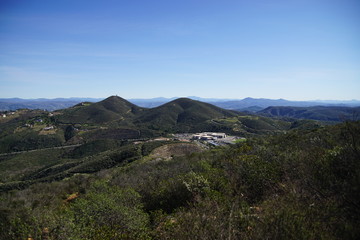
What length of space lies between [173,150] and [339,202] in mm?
78991

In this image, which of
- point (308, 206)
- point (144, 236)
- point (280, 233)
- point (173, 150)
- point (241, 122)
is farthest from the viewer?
point (241, 122)

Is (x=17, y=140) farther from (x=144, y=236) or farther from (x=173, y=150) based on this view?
(x=144, y=236)

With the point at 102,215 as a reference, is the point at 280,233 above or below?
above

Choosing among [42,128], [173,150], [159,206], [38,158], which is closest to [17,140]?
[42,128]

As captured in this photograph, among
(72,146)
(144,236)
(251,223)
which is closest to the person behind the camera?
(251,223)

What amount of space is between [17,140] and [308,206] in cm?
17549

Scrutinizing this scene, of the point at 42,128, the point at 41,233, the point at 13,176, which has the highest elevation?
the point at 41,233

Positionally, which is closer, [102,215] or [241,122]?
[102,215]

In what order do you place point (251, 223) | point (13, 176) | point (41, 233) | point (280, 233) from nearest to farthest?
1. point (280, 233)
2. point (251, 223)
3. point (41, 233)
4. point (13, 176)

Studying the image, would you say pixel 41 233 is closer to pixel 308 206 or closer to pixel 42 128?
pixel 308 206

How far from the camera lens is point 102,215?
12961mm

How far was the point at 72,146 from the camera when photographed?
13362 cm

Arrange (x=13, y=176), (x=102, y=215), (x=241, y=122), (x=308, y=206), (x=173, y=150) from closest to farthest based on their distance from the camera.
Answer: (x=308, y=206), (x=102, y=215), (x=173, y=150), (x=13, y=176), (x=241, y=122)

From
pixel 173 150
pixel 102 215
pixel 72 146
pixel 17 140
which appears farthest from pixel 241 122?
pixel 102 215
